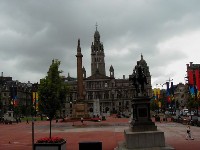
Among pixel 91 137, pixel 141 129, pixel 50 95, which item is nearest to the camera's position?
pixel 141 129

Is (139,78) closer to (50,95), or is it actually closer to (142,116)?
(142,116)

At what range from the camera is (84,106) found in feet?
278

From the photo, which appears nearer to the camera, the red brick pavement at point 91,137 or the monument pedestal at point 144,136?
the monument pedestal at point 144,136

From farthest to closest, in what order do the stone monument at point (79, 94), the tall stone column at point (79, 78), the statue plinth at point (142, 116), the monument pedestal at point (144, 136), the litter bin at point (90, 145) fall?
the stone monument at point (79, 94)
the tall stone column at point (79, 78)
the statue plinth at point (142, 116)
the monument pedestal at point (144, 136)
the litter bin at point (90, 145)

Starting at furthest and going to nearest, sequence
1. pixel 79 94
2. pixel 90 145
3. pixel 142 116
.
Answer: pixel 79 94 < pixel 142 116 < pixel 90 145

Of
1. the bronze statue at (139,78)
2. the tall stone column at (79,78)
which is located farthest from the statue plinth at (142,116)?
the tall stone column at (79,78)

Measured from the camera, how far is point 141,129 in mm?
22344

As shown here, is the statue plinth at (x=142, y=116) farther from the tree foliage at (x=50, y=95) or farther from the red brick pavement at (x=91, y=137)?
the tree foliage at (x=50, y=95)

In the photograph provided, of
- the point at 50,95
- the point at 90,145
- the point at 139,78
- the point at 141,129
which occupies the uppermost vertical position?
the point at 139,78

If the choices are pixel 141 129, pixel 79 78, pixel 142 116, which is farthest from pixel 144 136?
pixel 79 78

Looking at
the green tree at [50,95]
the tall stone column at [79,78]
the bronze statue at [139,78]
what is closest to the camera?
the bronze statue at [139,78]

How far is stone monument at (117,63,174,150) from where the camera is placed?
21312 millimetres

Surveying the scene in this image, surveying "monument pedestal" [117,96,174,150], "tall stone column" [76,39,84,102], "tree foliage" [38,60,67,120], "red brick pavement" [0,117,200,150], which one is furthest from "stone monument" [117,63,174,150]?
"tall stone column" [76,39,84,102]

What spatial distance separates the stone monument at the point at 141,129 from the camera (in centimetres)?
2131
